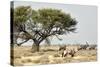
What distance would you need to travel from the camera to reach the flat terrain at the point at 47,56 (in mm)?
2332

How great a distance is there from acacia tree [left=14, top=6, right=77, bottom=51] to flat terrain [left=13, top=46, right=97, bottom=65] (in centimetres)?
8


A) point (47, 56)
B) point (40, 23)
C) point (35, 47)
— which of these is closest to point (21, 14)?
point (40, 23)

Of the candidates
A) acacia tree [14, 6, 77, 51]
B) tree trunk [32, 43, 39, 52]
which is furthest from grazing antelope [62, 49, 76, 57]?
tree trunk [32, 43, 39, 52]

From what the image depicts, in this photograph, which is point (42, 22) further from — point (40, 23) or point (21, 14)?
point (21, 14)

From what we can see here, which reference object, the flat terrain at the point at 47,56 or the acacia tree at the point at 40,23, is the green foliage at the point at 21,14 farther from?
the flat terrain at the point at 47,56

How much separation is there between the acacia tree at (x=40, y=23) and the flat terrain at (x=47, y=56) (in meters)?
0.08

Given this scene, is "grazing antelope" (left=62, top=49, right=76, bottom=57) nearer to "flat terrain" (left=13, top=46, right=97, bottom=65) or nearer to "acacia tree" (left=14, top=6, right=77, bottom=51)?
"flat terrain" (left=13, top=46, right=97, bottom=65)

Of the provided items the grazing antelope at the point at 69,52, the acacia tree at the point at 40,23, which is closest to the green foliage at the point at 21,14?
the acacia tree at the point at 40,23

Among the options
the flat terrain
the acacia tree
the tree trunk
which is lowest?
the flat terrain

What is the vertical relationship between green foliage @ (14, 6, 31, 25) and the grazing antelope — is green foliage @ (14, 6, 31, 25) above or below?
above

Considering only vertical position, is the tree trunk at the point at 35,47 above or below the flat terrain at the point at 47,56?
above

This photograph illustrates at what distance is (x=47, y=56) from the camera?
2455 millimetres

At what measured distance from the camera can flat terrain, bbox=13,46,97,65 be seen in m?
2.33
